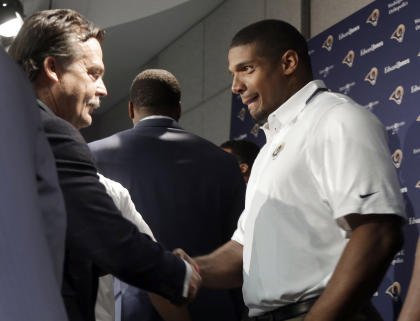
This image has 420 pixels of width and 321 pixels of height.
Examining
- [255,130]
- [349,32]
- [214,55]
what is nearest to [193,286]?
[349,32]

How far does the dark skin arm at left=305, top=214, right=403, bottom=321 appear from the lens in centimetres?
160

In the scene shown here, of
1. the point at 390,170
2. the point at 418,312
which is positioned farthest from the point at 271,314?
the point at 390,170

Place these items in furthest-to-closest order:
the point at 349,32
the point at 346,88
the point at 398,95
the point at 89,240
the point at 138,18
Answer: the point at 138,18 < the point at 349,32 < the point at 346,88 < the point at 398,95 < the point at 89,240

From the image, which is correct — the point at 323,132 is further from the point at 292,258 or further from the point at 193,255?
the point at 193,255

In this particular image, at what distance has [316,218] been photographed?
1.77 meters

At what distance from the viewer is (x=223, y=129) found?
5660mm

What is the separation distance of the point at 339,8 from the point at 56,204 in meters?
3.65

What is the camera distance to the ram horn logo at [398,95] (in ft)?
11.1

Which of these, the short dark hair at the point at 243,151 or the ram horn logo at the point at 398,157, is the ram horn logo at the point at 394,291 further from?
the short dark hair at the point at 243,151

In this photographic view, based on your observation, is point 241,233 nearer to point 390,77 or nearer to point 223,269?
point 223,269

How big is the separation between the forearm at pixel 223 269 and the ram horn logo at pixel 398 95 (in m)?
1.61

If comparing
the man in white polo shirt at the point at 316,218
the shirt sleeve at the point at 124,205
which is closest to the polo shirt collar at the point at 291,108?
the man in white polo shirt at the point at 316,218

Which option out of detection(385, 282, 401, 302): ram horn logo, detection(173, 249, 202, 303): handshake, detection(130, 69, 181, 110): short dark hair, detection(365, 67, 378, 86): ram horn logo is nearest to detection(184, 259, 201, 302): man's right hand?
detection(173, 249, 202, 303): handshake

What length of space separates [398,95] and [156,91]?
129 centimetres
